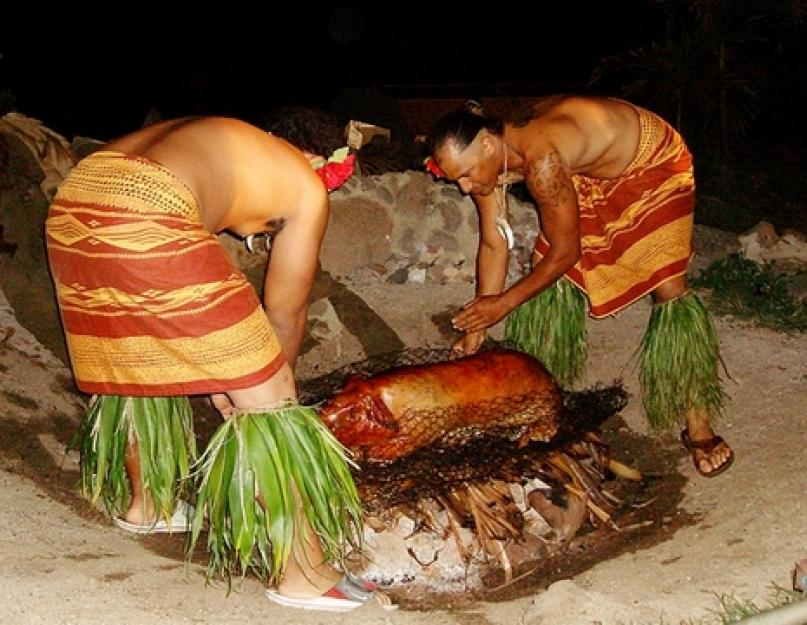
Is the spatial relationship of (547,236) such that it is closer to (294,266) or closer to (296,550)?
(294,266)

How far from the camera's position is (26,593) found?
2.29 metres

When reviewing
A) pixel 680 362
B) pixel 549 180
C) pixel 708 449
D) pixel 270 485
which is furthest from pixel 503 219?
pixel 270 485

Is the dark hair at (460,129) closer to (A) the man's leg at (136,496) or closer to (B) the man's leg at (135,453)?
(B) the man's leg at (135,453)

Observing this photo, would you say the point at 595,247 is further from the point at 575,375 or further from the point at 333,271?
the point at 333,271

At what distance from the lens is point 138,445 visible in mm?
2836

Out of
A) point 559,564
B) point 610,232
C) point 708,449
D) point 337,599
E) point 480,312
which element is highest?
point 610,232

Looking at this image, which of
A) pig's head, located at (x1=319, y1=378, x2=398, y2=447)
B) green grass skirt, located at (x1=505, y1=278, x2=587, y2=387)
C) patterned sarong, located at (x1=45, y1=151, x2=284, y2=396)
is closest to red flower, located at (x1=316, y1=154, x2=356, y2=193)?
patterned sarong, located at (x1=45, y1=151, x2=284, y2=396)

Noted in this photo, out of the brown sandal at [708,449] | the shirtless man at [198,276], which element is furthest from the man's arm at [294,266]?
the brown sandal at [708,449]

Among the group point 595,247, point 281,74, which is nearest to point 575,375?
point 595,247

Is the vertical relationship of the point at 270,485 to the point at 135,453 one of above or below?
above

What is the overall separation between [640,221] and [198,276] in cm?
177

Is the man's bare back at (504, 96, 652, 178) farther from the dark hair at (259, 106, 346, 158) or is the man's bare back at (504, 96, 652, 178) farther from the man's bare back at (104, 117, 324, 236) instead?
the man's bare back at (104, 117, 324, 236)

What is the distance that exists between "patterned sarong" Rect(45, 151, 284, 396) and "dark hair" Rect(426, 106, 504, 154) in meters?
0.87

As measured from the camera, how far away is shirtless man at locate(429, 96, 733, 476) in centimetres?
312
